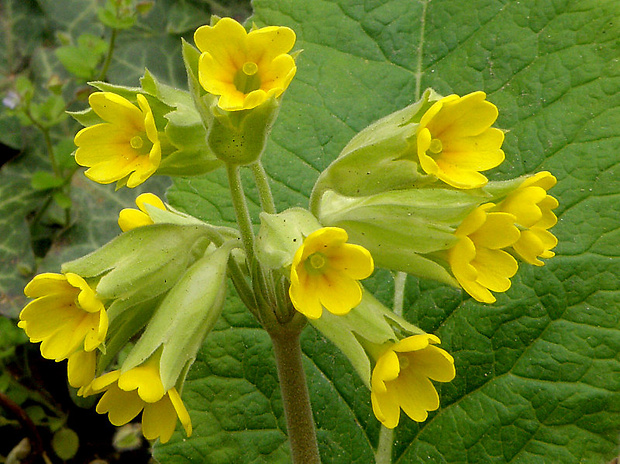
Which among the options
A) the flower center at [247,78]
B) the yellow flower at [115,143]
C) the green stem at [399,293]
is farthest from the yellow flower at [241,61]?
the green stem at [399,293]

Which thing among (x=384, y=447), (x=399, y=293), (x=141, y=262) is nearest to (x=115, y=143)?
(x=141, y=262)

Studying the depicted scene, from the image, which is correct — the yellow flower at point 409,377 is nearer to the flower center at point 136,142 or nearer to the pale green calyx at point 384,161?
the pale green calyx at point 384,161

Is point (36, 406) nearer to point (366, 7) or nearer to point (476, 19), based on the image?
point (366, 7)

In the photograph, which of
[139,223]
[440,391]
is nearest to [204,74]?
[139,223]

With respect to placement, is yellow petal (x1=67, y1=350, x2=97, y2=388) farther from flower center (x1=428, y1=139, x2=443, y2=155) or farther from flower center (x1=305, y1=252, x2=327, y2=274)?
flower center (x1=428, y1=139, x2=443, y2=155)

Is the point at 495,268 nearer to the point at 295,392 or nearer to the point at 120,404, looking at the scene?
the point at 295,392

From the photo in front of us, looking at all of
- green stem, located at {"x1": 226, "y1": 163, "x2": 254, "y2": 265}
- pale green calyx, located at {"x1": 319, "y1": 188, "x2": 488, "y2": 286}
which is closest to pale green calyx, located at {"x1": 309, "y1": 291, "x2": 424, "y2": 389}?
pale green calyx, located at {"x1": 319, "y1": 188, "x2": 488, "y2": 286}
